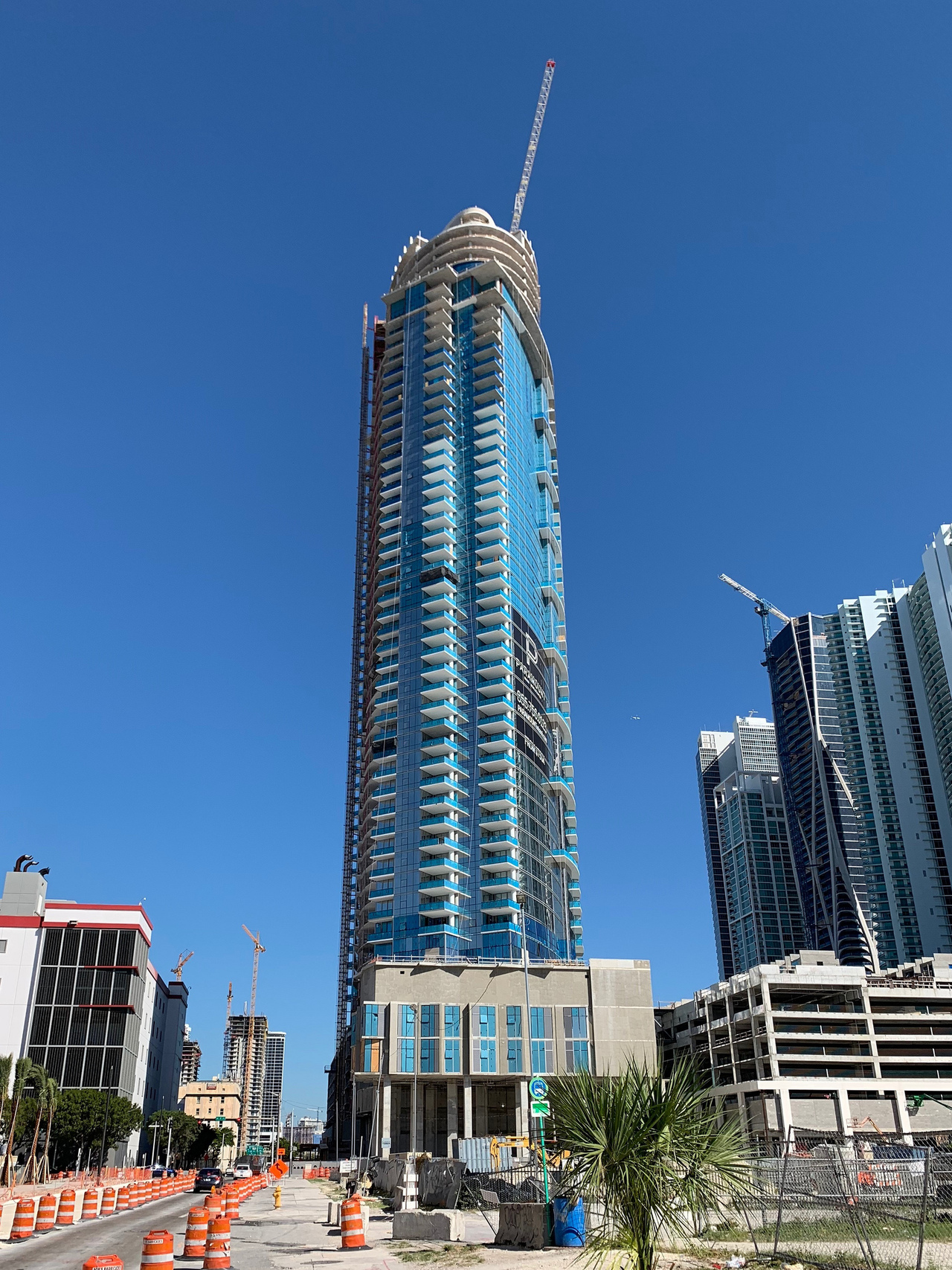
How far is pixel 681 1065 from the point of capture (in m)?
18.4

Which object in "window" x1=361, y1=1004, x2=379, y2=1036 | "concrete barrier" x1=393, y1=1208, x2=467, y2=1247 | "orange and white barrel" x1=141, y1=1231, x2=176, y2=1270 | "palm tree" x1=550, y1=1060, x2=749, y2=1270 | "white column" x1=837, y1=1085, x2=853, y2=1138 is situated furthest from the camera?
"white column" x1=837, y1=1085, x2=853, y2=1138

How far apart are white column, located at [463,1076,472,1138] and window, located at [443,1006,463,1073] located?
1634 mm

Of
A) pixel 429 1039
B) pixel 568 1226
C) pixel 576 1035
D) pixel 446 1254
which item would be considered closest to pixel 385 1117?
pixel 429 1039

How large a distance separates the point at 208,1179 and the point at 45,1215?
33.6 m

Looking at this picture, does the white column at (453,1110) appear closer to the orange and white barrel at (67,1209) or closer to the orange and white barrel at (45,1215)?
the orange and white barrel at (67,1209)

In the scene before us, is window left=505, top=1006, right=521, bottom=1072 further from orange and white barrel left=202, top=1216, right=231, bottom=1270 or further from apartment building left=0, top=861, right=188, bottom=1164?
orange and white barrel left=202, top=1216, right=231, bottom=1270

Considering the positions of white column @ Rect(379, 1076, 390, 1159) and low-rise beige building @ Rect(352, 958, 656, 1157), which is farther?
low-rise beige building @ Rect(352, 958, 656, 1157)

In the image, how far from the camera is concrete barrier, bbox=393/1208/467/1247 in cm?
2820

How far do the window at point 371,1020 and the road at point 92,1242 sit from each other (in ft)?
197

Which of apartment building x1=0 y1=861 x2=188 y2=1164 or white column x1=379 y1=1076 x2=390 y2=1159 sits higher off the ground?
apartment building x1=0 y1=861 x2=188 y2=1164

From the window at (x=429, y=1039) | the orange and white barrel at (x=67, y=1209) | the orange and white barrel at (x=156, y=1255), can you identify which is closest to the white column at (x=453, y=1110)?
the window at (x=429, y=1039)

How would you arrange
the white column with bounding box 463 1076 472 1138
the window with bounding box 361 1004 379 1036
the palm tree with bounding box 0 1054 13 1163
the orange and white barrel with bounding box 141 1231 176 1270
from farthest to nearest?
1. the window with bounding box 361 1004 379 1036
2. the white column with bounding box 463 1076 472 1138
3. the palm tree with bounding box 0 1054 13 1163
4. the orange and white barrel with bounding box 141 1231 176 1270

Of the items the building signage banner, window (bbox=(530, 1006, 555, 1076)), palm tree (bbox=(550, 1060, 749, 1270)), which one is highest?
the building signage banner

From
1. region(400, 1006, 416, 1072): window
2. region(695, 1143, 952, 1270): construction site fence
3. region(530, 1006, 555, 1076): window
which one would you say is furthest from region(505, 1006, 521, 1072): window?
region(695, 1143, 952, 1270): construction site fence
